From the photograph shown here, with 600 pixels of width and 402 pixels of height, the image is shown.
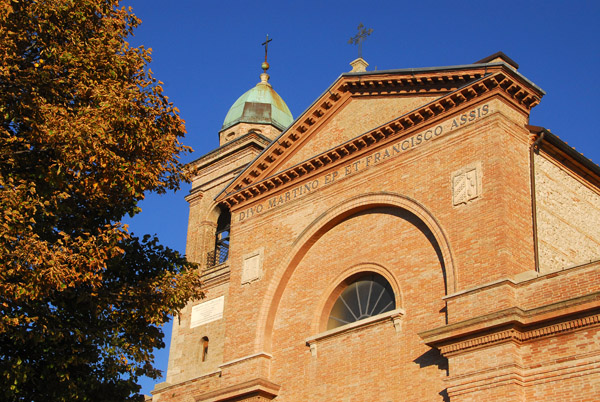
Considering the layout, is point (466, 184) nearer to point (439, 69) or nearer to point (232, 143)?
point (439, 69)

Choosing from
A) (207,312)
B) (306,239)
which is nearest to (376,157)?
(306,239)

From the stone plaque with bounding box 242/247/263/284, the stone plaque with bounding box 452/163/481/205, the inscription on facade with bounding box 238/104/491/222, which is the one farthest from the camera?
the stone plaque with bounding box 242/247/263/284

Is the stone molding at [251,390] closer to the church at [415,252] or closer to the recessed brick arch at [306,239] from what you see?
the church at [415,252]

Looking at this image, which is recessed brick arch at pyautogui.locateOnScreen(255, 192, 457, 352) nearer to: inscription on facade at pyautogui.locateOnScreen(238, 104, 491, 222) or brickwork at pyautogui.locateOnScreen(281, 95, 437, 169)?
inscription on facade at pyautogui.locateOnScreen(238, 104, 491, 222)

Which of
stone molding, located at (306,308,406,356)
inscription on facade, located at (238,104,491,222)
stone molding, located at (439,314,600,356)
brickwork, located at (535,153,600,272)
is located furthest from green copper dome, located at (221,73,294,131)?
stone molding, located at (439,314,600,356)

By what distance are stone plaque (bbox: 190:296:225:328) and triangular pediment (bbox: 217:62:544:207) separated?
159 inches

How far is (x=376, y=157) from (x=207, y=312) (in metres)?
8.84

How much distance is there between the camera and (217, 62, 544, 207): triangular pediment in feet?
54.4

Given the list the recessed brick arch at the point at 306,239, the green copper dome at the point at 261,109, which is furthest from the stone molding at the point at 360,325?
the green copper dome at the point at 261,109

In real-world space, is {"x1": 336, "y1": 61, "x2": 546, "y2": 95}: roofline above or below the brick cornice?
above

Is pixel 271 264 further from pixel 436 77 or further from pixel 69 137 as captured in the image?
pixel 69 137

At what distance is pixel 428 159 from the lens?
674 inches

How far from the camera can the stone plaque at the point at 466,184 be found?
15891 millimetres

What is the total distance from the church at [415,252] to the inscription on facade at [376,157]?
4cm
